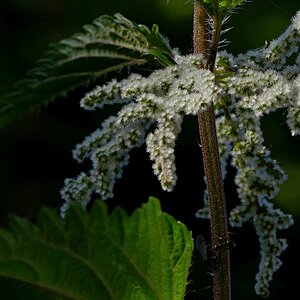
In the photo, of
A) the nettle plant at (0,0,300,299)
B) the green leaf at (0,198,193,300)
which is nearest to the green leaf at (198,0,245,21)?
the nettle plant at (0,0,300,299)

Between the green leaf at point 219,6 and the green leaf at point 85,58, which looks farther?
the green leaf at point 219,6

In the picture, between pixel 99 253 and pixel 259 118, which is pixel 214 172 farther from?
pixel 99 253

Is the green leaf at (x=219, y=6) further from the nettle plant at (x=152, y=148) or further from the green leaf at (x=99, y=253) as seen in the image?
the green leaf at (x=99, y=253)

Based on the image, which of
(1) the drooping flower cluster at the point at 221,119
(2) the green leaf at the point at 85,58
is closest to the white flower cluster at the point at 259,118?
(1) the drooping flower cluster at the point at 221,119

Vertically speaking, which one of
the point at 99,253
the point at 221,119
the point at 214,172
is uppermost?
the point at 221,119

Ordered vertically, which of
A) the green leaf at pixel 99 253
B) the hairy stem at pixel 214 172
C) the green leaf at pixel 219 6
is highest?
the green leaf at pixel 219 6

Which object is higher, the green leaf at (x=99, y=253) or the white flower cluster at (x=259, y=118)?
the white flower cluster at (x=259, y=118)

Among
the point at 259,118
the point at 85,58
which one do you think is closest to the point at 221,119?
the point at 259,118
